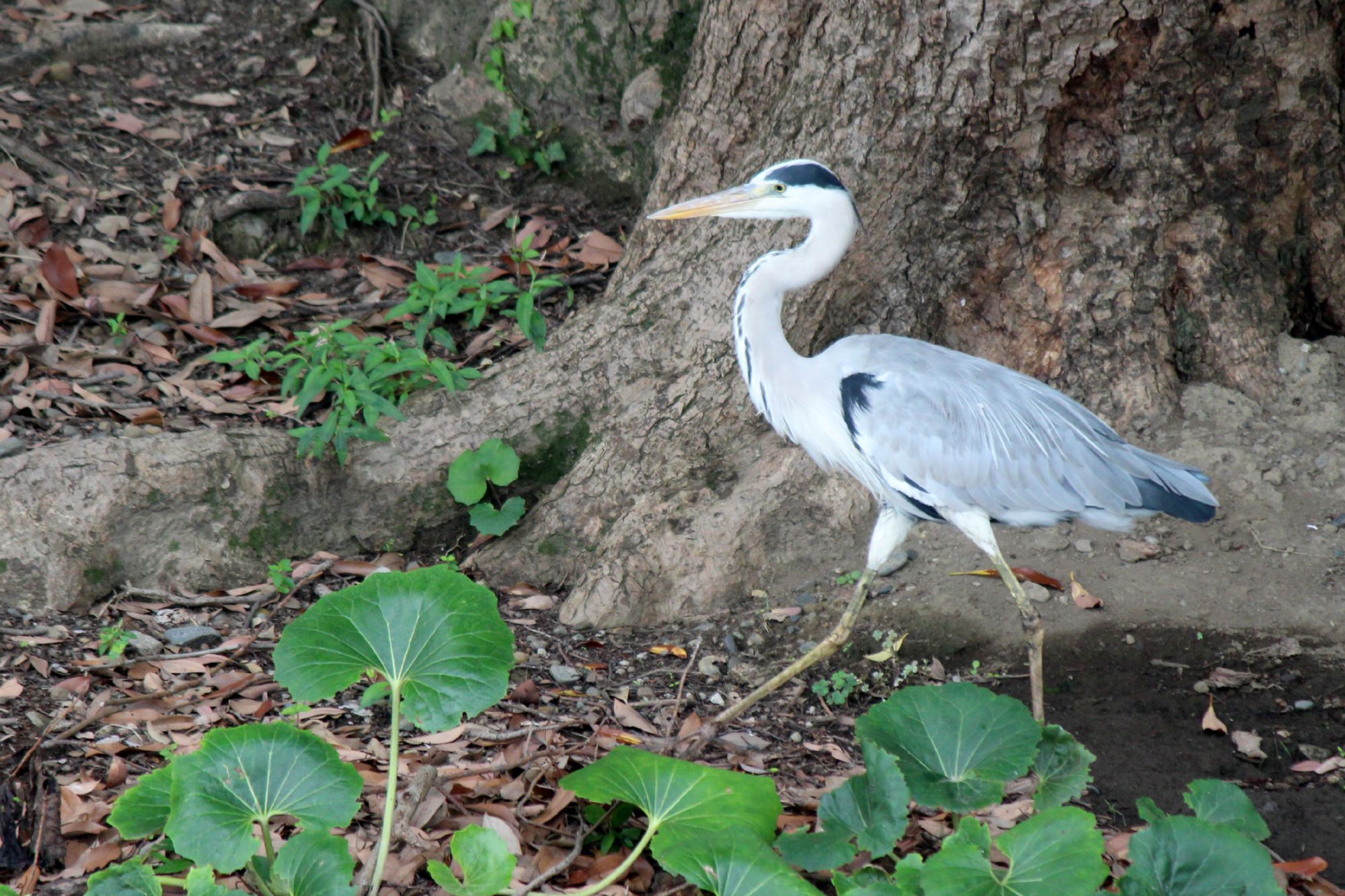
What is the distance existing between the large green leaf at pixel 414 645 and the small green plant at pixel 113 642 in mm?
1405

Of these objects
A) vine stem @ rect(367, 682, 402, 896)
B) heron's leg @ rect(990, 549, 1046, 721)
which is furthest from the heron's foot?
vine stem @ rect(367, 682, 402, 896)

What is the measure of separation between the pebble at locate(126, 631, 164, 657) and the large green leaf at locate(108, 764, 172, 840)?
1479 millimetres

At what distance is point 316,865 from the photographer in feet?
7.20

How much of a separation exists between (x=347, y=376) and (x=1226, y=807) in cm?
313

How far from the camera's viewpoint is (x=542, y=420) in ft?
15.1

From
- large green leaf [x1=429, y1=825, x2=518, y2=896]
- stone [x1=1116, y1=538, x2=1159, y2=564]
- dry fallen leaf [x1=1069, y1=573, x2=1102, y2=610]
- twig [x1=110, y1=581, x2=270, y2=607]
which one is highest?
stone [x1=1116, y1=538, x2=1159, y2=564]

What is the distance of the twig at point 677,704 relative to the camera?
3.09 meters

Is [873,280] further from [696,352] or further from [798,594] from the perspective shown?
[798,594]

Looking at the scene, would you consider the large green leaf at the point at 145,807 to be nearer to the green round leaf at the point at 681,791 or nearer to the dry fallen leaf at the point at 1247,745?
the green round leaf at the point at 681,791

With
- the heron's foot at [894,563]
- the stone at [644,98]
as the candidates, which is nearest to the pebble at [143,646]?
the heron's foot at [894,563]

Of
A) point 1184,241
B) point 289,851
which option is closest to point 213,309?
point 289,851

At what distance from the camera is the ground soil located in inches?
137

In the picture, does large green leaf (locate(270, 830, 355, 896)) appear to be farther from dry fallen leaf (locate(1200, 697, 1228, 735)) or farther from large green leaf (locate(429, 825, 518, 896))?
dry fallen leaf (locate(1200, 697, 1228, 735))

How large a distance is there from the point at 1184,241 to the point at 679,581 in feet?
7.37
